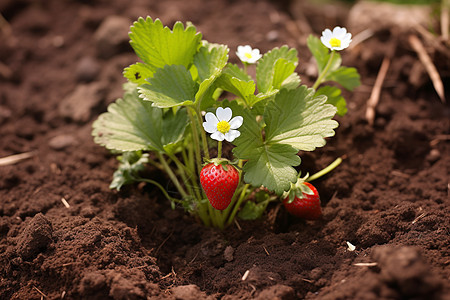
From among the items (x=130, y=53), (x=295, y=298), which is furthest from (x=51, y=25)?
(x=295, y=298)

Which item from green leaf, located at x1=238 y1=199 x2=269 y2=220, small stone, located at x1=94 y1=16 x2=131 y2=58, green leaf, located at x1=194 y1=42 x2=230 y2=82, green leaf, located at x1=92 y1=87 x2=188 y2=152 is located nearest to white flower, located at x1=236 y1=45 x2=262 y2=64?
green leaf, located at x1=194 y1=42 x2=230 y2=82

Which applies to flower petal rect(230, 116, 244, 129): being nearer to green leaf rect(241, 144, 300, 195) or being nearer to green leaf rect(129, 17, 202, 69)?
green leaf rect(241, 144, 300, 195)

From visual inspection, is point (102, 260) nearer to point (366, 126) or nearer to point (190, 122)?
point (190, 122)

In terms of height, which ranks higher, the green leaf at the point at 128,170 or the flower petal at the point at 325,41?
the flower petal at the point at 325,41

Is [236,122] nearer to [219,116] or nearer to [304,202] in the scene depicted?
[219,116]

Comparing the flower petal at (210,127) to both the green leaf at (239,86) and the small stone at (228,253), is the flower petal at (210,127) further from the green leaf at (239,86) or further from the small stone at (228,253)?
the small stone at (228,253)

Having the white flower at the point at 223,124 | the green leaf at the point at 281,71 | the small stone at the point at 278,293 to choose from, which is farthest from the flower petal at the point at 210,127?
the small stone at the point at 278,293
